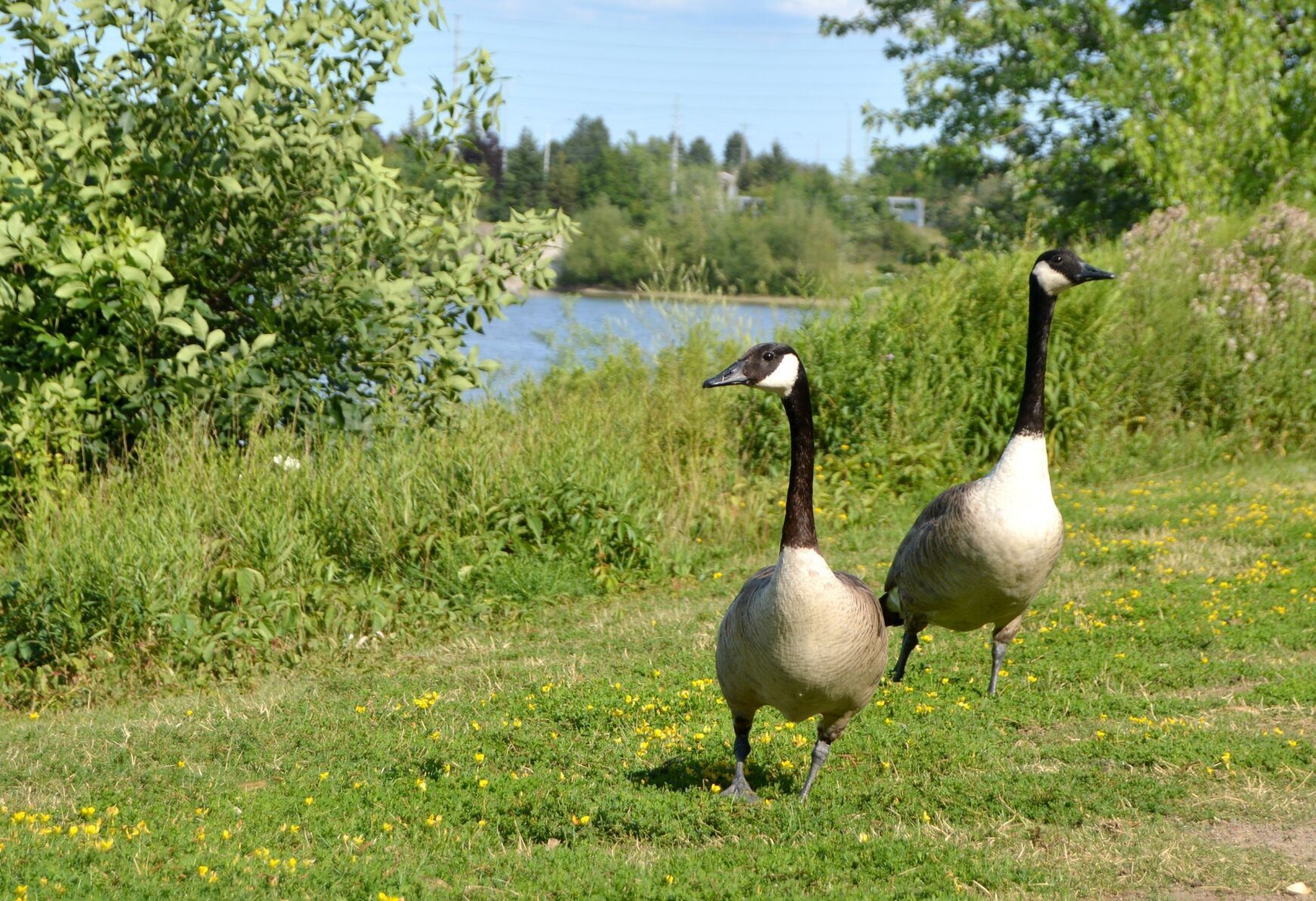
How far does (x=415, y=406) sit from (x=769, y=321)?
16.7ft

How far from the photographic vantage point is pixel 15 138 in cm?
951

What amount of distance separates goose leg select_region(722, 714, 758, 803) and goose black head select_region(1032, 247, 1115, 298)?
3418 millimetres

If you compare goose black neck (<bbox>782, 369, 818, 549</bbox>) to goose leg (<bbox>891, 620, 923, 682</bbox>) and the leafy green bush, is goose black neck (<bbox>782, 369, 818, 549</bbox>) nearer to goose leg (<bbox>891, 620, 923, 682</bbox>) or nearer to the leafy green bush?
goose leg (<bbox>891, 620, 923, 682</bbox>)

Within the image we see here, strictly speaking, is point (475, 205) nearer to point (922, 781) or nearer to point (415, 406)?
point (415, 406)

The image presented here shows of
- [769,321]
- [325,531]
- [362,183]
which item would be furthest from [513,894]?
[769,321]

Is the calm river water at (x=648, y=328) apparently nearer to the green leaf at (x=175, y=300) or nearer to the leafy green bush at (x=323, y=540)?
the leafy green bush at (x=323, y=540)

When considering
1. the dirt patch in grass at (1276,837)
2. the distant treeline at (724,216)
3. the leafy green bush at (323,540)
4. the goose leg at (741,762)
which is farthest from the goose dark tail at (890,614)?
the distant treeline at (724,216)

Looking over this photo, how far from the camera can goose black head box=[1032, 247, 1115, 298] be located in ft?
23.1

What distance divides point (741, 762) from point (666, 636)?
2.96 m

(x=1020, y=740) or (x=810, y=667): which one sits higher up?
(x=810, y=667)

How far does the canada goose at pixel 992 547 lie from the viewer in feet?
19.9

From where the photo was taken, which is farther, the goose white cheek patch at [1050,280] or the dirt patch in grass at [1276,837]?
the goose white cheek patch at [1050,280]

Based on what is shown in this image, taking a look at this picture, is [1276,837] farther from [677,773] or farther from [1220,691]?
Answer: [677,773]

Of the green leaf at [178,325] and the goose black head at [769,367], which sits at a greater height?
the goose black head at [769,367]
